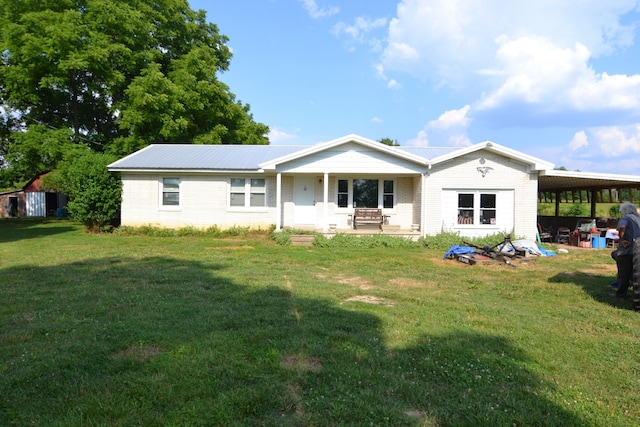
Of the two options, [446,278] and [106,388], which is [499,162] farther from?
[106,388]

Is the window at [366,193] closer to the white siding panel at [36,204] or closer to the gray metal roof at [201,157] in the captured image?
the gray metal roof at [201,157]

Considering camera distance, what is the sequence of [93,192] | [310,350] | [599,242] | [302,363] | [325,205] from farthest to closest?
1. [93,192]
2. [325,205]
3. [599,242]
4. [310,350]
5. [302,363]

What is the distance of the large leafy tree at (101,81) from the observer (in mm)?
21094

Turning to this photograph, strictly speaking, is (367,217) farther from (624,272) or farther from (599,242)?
(624,272)

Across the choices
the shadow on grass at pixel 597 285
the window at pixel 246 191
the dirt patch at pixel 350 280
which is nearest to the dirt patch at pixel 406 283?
the dirt patch at pixel 350 280

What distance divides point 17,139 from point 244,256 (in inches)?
714

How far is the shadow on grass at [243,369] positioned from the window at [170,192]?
11.7 meters

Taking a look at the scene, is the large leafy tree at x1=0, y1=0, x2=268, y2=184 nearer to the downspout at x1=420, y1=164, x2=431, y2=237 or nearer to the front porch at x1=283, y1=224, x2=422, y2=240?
the front porch at x1=283, y1=224, x2=422, y2=240

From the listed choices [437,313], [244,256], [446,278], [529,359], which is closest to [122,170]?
[244,256]

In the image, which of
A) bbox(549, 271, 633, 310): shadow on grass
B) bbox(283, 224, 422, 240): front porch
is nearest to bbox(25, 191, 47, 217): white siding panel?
bbox(283, 224, 422, 240): front porch

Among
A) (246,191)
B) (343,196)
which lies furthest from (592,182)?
(246,191)

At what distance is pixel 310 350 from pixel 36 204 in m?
38.1

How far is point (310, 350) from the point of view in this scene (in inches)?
172

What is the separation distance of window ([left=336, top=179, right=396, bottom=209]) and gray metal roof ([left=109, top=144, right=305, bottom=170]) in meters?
3.75
